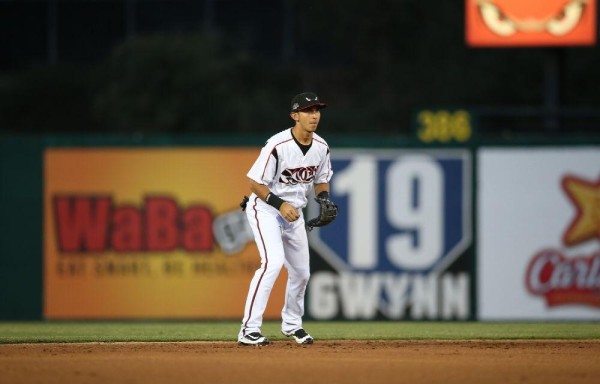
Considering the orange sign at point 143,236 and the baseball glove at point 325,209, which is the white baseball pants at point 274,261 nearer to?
the baseball glove at point 325,209

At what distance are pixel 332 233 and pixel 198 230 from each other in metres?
1.47

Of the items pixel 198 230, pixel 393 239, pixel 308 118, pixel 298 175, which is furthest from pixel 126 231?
pixel 308 118

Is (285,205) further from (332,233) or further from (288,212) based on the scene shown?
(332,233)

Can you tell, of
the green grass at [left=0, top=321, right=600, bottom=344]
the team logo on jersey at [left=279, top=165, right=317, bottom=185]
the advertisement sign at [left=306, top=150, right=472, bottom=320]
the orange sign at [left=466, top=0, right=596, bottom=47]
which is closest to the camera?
the team logo on jersey at [left=279, top=165, right=317, bottom=185]

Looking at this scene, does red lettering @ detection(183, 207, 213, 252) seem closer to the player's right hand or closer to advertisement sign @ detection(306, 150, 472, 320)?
advertisement sign @ detection(306, 150, 472, 320)

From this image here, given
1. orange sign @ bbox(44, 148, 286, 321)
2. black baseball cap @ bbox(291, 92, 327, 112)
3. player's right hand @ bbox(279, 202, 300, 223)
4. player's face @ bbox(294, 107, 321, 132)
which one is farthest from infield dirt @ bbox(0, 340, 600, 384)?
orange sign @ bbox(44, 148, 286, 321)

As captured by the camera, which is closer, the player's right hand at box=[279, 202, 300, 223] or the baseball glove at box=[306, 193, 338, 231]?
the player's right hand at box=[279, 202, 300, 223]

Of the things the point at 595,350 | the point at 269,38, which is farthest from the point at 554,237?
the point at 269,38

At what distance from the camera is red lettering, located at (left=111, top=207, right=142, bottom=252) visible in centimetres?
1510

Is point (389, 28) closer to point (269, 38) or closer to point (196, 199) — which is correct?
point (269, 38)

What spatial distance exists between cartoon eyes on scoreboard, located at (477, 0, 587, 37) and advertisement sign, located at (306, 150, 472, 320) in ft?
6.18

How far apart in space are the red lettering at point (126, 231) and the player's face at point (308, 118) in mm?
5501

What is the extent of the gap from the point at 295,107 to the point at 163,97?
90.2 ft

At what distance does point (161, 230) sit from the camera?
15109 millimetres
